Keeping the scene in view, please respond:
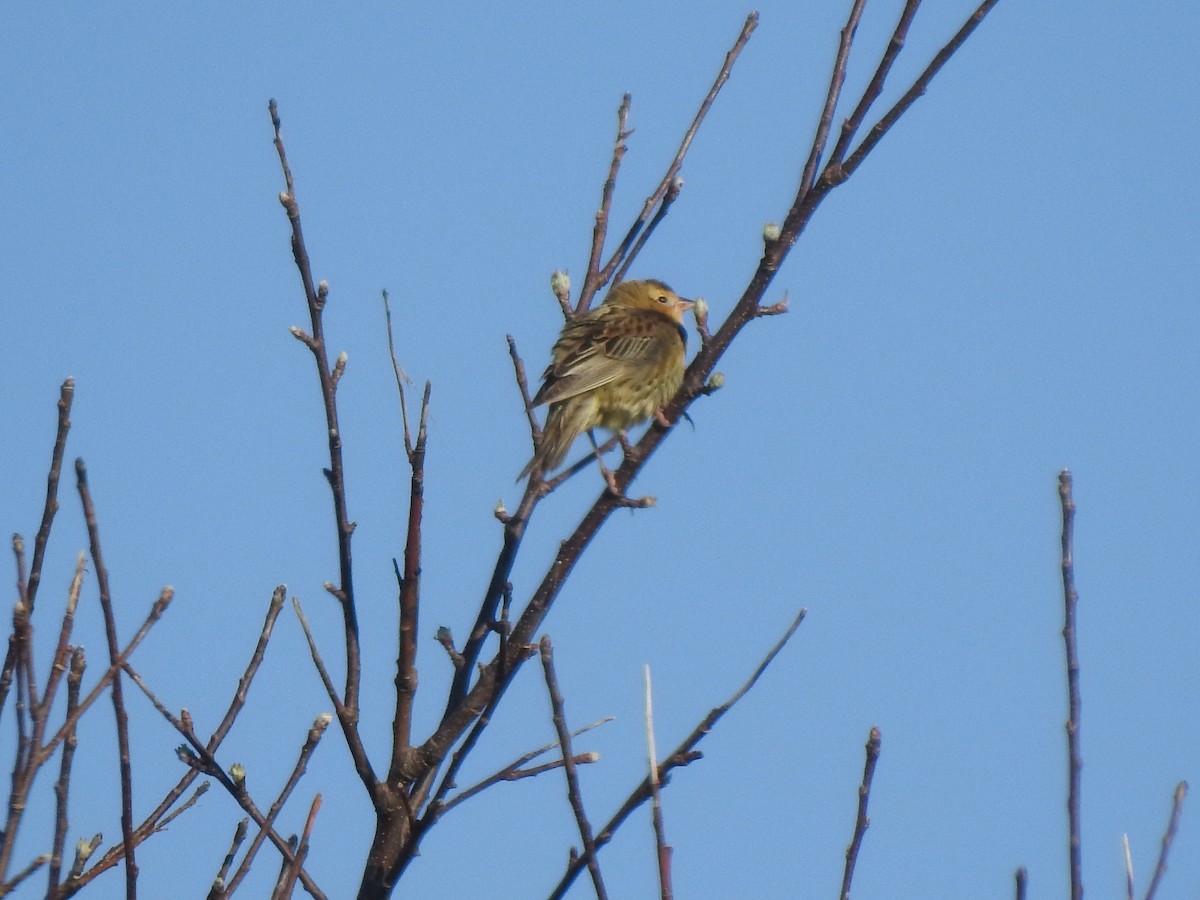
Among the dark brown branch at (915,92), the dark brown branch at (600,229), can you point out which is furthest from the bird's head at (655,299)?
the dark brown branch at (915,92)

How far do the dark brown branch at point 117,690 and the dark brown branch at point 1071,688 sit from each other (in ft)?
5.29

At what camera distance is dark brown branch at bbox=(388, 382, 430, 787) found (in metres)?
3.90

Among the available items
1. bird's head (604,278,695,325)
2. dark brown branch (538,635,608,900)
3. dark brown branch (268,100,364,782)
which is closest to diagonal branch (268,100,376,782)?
dark brown branch (268,100,364,782)

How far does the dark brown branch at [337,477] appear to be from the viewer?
12.5ft

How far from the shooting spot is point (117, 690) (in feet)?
9.65

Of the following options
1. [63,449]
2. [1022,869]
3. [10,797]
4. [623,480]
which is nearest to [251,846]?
[10,797]

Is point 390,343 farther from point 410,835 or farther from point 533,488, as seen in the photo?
point 410,835

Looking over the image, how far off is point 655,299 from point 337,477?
6289mm

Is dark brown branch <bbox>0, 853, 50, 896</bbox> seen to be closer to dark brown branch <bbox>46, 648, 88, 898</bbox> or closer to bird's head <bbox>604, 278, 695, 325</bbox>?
dark brown branch <bbox>46, 648, 88, 898</bbox>

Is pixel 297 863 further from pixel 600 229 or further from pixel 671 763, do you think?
pixel 600 229

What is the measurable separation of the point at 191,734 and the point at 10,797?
29.9 inches

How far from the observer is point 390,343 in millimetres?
4406

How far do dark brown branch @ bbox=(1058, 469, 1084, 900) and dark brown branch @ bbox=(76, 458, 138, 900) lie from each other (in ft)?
5.29

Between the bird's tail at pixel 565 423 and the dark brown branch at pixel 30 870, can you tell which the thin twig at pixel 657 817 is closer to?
the dark brown branch at pixel 30 870
